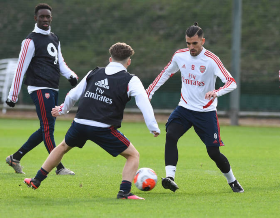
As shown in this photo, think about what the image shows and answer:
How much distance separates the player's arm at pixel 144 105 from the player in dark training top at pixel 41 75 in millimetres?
2246

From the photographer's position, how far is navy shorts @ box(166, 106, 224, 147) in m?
6.20

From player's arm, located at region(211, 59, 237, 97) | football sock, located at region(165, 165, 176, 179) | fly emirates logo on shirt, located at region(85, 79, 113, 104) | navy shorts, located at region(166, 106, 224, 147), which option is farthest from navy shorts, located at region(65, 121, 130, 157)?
A: player's arm, located at region(211, 59, 237, 97)

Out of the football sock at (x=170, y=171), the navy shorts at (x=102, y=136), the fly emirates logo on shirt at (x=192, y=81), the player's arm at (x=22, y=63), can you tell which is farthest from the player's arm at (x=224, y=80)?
the player's arm at (x=22, y=63)

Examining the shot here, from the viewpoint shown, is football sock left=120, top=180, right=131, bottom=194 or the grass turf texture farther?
football sock left=120, top=180, right=131, bottom=194

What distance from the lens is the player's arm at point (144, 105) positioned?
5199mm

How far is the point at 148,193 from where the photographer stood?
596 cm

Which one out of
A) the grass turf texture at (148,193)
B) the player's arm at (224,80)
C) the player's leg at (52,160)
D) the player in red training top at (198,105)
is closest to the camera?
the grass turf texture at (148,193)

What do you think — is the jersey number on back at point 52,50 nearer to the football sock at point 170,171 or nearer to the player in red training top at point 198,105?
the player in red training top at point 198,105

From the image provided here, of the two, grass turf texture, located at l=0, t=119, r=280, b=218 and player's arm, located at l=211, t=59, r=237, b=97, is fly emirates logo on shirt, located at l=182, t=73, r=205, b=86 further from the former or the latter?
grass turf texture, located at l=0, t=119, r=280, b=218

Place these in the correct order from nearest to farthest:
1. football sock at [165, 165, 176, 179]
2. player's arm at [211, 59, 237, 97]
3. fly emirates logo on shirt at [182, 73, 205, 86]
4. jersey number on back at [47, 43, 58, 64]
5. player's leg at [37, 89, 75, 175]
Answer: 1. player's arm at [211, 59, 237, 97]
2. football sock at [165, 165, 176, 179]
3. fly emirates logo on shirt at [182, 73, 205, 86]
4. player's leg at [37, 89, 75, 175]
5. jersey number on back at [47, 43, 58, 64]

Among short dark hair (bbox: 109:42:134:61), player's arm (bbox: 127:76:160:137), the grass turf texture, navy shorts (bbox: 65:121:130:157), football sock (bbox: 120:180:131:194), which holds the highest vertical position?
short dark hair (bbox: 109:42:134:61)

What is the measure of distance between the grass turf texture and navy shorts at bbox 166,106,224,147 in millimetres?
599

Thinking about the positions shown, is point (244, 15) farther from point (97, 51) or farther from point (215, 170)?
point (215, 170)

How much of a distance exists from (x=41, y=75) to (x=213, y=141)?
2.63m
